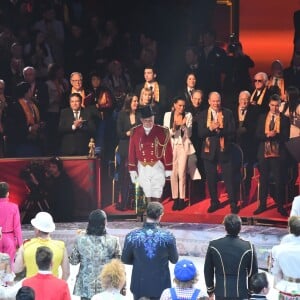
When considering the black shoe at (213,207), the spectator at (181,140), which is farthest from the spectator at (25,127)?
the black shoe at (213,207)

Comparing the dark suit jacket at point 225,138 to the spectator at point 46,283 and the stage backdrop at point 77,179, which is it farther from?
the spectator at point 46,283

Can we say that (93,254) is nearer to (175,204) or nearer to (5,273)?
(5,273)

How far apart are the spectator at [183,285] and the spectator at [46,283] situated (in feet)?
2.62

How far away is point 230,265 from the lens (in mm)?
9844

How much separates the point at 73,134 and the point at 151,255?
25.3 ft

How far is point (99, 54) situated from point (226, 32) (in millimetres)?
2210

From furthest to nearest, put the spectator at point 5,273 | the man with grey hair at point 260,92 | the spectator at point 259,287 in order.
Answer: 1. the man with grey hair at point 260,92
2. the spectator at point 5,273
3. the spectator at point 259,287

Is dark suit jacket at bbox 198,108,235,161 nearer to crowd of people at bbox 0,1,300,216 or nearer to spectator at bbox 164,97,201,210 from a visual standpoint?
crowd of people at bbox 0,1,300,216

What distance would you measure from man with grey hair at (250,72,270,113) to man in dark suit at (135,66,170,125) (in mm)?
1462

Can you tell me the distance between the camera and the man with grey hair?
17.3m

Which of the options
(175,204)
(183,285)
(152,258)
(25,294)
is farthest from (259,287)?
(175,204)

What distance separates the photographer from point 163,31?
18297mm

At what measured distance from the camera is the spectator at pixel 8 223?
12.4 m

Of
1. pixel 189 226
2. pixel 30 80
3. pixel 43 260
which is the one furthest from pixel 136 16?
pixel 43 260
